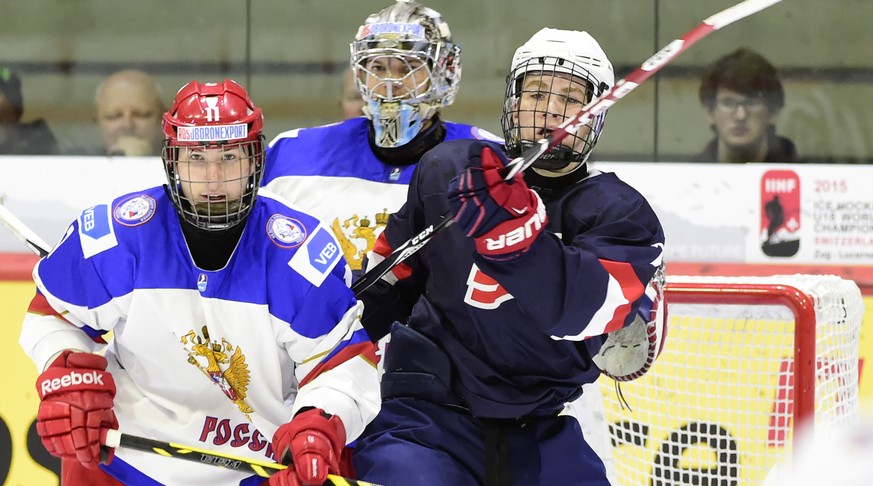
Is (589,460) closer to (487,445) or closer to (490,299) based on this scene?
(487,445)

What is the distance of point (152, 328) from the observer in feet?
6.83

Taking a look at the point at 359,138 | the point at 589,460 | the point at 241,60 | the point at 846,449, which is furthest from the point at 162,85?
the point at 846,449

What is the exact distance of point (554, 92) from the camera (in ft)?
6.85

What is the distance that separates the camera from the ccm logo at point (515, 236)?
1.71 meters

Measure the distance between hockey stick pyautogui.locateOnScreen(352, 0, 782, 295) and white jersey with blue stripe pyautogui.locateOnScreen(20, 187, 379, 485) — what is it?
0.48ft

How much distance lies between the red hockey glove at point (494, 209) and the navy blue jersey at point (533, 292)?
0.07m

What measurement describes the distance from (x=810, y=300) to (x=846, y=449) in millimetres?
1824

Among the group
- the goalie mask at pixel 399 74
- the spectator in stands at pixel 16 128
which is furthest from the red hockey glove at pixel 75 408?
the spectator in stands at pixel 16 128

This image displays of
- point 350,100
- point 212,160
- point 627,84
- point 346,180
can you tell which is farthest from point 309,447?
point 350,100

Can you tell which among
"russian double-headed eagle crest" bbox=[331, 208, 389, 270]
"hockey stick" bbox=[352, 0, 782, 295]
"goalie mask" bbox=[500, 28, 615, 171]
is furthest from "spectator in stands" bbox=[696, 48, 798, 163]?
"hockey stick" bbox=[352, 0, 782, 295]

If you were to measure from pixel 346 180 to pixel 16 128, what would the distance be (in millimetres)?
1754

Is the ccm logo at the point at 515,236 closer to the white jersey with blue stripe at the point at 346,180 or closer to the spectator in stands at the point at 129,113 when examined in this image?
the white jersey with blue stripe at the point at 346,180

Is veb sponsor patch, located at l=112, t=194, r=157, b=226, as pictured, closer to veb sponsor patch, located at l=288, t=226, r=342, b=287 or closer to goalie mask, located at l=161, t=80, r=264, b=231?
goalie mask, located at l=161, t=80, r=264, b=231

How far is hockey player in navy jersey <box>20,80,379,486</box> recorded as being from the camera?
6.73ft
